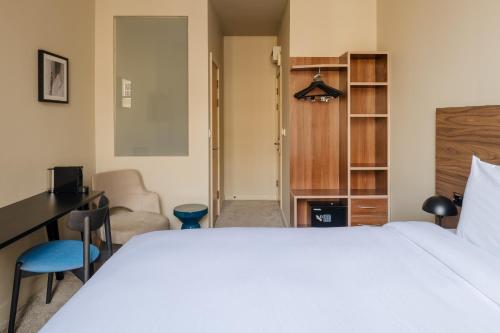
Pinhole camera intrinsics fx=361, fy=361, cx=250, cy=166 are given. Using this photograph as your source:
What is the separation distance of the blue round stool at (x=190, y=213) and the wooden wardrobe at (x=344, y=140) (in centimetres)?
89

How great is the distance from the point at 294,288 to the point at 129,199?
2641 mm

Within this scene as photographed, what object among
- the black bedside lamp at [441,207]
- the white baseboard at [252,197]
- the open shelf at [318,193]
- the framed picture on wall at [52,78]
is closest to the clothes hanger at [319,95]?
the open shelf at [318,193]

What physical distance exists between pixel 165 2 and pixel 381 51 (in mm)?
2193

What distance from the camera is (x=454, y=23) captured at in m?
2.25

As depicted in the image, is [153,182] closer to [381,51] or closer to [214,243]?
[214,243]

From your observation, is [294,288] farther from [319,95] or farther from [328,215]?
[319,95]

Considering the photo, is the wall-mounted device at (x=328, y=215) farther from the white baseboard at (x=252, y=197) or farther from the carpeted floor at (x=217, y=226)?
the white baseboard at (x=252, y=197)

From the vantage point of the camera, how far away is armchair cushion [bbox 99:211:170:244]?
2758 mm

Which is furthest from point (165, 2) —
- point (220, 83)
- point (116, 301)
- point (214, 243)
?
point (116, 301)

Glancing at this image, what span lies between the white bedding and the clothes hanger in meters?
2.11

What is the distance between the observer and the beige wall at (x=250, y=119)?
227 inches

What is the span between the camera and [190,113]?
3730mm

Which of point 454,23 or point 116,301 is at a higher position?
point 454,23

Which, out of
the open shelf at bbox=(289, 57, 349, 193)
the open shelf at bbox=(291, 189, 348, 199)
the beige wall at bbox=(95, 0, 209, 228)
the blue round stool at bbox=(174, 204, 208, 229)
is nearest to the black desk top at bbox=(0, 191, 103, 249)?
the blue round stool at bbox=(174, 204, 208, 229)
